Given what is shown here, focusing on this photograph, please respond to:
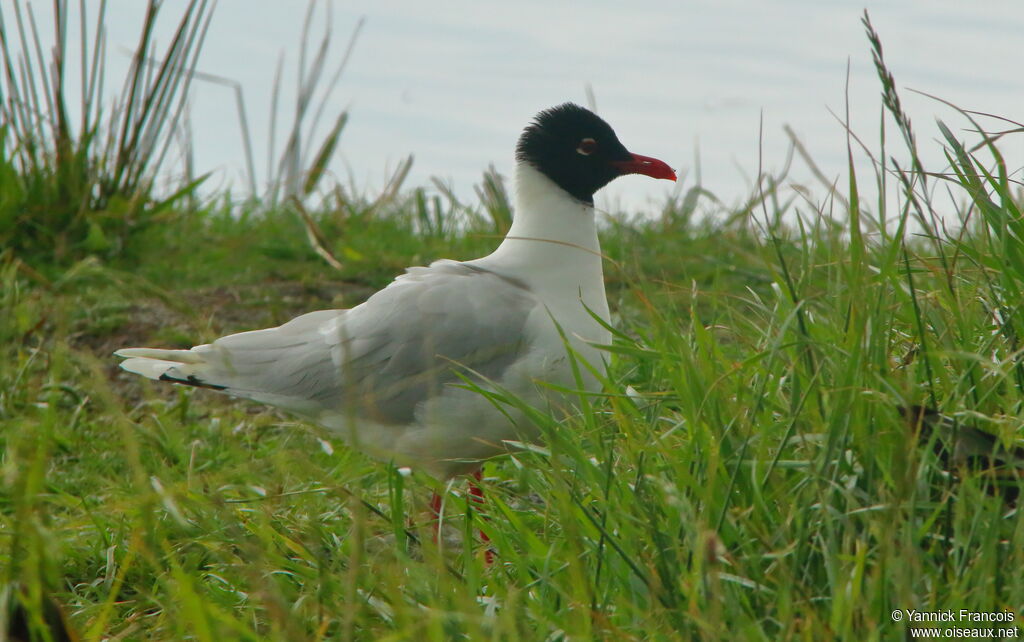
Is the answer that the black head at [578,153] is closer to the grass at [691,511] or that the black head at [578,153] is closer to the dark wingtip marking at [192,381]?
the grass at [691,511]

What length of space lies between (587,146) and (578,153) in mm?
55

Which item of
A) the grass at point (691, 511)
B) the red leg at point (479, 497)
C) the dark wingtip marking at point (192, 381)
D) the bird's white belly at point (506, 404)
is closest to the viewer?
the grass at point (691, 511)

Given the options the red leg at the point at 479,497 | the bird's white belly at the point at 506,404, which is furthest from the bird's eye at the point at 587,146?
the red leg at the point at 479,497

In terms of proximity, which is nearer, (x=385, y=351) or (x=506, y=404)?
(x=506, y=404)

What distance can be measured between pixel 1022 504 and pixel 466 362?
1780 mm

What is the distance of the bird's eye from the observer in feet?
13.1

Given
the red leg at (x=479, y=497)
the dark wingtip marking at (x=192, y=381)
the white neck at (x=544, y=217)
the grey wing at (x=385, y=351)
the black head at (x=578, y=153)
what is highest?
the black head at (x=578, y=153)

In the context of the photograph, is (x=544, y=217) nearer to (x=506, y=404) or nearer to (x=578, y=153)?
(x=578, y=153)

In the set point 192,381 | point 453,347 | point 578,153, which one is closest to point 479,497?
point 453,347

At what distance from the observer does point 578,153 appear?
157 inches

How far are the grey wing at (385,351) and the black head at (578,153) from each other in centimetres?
53

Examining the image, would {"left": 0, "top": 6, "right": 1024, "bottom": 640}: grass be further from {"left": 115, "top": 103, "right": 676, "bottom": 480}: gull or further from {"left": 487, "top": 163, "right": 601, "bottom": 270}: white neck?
{"left": 487, "top": 163, "right": 601, "bottom": 270}: white neck

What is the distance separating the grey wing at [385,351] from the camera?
3.40 m

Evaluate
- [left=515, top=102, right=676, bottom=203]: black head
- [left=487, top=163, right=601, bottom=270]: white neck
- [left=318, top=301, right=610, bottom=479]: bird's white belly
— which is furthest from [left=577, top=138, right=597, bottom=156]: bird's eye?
[left=318, top=301, right=610, bottom=479]: bird's white belly
